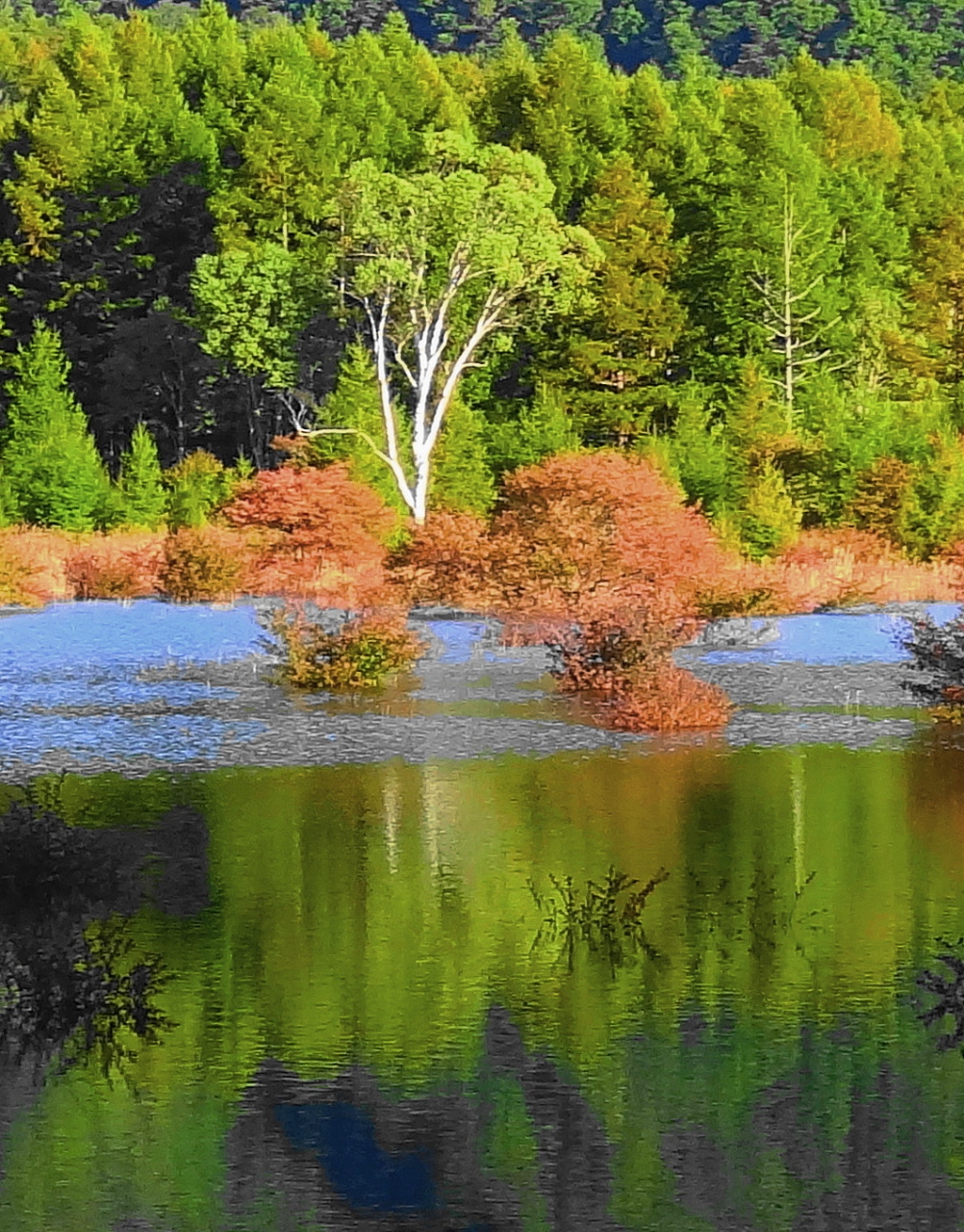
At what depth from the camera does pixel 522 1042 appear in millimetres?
8461

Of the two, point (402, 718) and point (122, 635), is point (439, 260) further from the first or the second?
point (402, 718)

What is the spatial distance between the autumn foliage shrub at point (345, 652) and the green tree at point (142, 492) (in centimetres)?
1274

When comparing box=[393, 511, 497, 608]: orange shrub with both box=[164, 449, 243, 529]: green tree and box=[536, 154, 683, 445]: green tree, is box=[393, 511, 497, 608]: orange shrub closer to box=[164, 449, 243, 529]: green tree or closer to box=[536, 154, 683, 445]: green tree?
box=[164, 449, 243, 529]: green tree

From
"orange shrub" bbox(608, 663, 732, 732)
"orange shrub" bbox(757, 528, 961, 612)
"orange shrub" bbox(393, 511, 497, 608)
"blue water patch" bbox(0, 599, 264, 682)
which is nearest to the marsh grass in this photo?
"orange shrub" bbox(608, 663, 732, 732)

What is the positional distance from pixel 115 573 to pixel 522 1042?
77.1 ft

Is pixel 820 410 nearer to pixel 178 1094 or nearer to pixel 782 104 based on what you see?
pixel 782 104

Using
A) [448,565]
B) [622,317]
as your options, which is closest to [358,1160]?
[448,565]

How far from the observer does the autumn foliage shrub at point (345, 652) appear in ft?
71.2

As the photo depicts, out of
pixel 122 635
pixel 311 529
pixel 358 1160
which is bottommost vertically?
pixel 358 1160

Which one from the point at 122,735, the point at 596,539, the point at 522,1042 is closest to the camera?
the point at 522,1042

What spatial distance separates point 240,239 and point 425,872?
3212 centimetres

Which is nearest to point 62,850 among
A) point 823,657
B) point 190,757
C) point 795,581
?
point 190,757

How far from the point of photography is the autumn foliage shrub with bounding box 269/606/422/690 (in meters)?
21.7

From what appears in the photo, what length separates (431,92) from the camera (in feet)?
171
